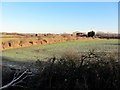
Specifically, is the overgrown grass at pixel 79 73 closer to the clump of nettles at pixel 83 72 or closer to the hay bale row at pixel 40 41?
the clump of nettles at pixel 83 72

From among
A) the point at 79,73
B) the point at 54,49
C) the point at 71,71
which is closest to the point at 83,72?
the point at 79,73

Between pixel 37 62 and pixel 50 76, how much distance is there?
556 mm

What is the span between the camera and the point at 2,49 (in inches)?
308

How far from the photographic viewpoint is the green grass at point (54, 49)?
6.72 metres

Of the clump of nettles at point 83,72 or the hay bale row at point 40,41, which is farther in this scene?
the hay bale row at point 40,41

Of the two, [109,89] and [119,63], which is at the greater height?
[119,63]

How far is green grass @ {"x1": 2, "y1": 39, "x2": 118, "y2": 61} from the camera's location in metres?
6.72

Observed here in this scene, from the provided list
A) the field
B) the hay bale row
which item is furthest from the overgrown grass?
the hay bale row

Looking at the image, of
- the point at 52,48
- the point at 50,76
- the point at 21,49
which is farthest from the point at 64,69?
the point at 21,49

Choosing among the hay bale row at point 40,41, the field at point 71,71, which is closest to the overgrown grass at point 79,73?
the field at point 71,71

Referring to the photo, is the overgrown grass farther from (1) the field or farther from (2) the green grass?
(2) the green grass

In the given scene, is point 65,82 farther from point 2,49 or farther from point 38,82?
point 2,49

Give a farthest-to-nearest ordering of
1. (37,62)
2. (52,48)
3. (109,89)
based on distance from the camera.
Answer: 1. (52,48)
2. (37,62)
3. (109,89)

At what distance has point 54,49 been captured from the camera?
7188mm
